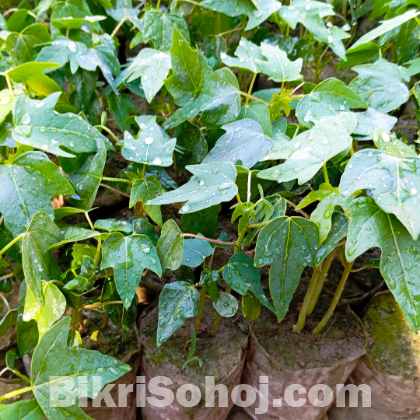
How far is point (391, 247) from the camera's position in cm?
Result: 60

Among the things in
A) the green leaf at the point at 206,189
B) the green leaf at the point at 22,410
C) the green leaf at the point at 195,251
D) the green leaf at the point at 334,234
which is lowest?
the green leaf at the point at 22,410

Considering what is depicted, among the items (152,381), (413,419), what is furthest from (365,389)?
(152,381)

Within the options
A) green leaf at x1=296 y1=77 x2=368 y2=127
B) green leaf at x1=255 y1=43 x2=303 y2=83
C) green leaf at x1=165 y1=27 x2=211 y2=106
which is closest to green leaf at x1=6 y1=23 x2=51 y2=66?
green leaf at x1=165 y1=27 x2=211 y2=106

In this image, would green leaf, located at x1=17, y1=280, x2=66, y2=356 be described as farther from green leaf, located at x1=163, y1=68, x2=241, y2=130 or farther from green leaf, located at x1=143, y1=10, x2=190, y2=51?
green leaf, located at x1=143, y1=10, x2=190, y2=51

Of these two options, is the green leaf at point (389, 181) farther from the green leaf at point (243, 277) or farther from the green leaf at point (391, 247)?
the green leaf at point (243, 277)

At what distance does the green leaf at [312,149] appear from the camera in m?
0.65

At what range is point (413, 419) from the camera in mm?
1023

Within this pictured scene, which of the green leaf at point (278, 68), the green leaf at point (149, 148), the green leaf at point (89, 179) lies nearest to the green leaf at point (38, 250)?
the green leaf at point (89, 179)

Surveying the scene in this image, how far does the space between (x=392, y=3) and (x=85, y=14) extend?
3.33 ft

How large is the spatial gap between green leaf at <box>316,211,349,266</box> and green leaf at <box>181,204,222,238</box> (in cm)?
30

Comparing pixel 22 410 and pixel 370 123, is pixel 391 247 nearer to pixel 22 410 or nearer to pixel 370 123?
pixel 370 123

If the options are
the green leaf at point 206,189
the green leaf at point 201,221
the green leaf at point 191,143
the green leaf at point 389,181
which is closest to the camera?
the green leaf at point 389,181

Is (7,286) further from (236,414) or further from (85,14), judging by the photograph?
(85,14)

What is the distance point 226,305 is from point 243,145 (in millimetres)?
376
